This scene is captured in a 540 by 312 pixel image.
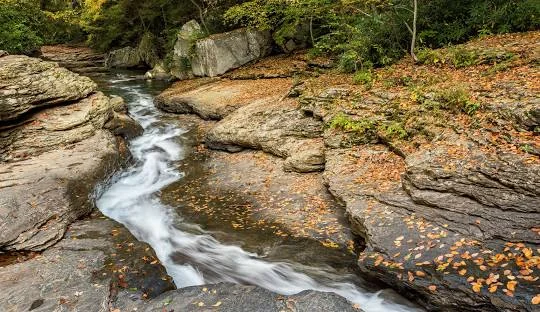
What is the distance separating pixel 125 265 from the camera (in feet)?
23.5

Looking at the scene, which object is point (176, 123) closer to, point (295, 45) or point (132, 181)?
point (132, 181)

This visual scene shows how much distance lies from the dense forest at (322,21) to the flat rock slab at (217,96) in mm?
2938

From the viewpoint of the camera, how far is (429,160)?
319 inches

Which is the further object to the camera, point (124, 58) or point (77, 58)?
point (77, 58)

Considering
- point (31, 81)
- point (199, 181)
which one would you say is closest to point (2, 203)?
point (199, 181)

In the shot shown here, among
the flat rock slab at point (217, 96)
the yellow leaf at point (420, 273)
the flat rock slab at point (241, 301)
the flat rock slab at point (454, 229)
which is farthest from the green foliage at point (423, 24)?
the flat rock slab at point (241, 301)

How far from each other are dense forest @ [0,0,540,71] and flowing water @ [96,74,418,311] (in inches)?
315

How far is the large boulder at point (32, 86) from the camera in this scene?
11.7 metres

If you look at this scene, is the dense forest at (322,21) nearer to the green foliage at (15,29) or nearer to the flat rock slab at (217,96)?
the green foliage at (15,29)

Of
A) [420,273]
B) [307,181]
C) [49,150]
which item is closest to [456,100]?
[307,181]

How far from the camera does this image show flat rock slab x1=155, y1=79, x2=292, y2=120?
52.7ft

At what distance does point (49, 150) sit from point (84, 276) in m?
6.26

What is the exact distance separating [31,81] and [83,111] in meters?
1.73

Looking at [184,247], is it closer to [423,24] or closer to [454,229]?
[454,229]
